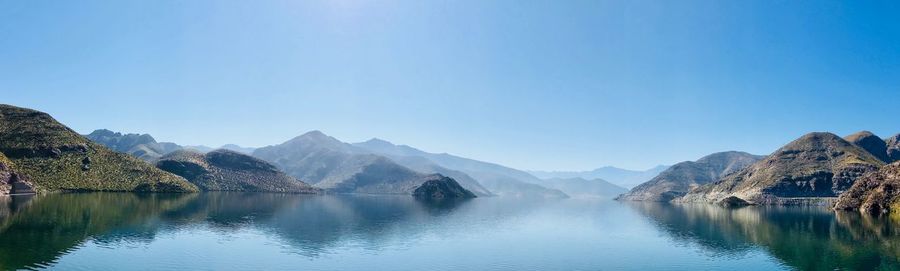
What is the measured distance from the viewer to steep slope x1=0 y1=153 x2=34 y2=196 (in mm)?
189500

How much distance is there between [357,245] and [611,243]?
6126cm

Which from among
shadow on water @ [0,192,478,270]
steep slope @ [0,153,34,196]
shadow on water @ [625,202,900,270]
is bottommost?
shadow on water @ [625,202,900,270]

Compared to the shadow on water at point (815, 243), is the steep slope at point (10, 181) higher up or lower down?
higher up

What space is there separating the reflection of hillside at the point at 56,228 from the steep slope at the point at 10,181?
63.8 m

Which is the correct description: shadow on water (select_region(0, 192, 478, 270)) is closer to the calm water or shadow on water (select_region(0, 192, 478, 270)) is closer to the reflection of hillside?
the reflection of hillside

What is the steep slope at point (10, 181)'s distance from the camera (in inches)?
7461

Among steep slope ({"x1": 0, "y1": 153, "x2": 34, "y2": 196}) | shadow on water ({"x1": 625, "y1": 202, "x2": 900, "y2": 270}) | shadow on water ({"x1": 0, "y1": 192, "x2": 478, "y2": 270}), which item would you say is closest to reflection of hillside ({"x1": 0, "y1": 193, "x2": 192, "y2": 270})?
shadow on water ({"x1": 0, "y1": 192, "x2": 478, "y2": 270})

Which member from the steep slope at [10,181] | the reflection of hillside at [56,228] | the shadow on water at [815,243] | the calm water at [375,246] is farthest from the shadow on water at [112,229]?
the shadow on water at [815,243]

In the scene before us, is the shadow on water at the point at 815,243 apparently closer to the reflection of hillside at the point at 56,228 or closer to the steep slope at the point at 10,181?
the reflection of hillside at the point at 56,228

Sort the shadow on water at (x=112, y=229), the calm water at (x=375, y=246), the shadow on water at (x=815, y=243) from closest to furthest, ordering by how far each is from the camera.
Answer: the shadow on water at (x=112, y=229) → the calm water at (x=375, y=246) → the shadow on water at (x=815, y=243)

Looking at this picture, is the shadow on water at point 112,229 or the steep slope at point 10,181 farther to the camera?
the steep slope at point 10,181

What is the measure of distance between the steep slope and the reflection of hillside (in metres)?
63.8

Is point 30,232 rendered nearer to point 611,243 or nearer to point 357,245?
point 357,245

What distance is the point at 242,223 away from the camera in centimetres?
13588
